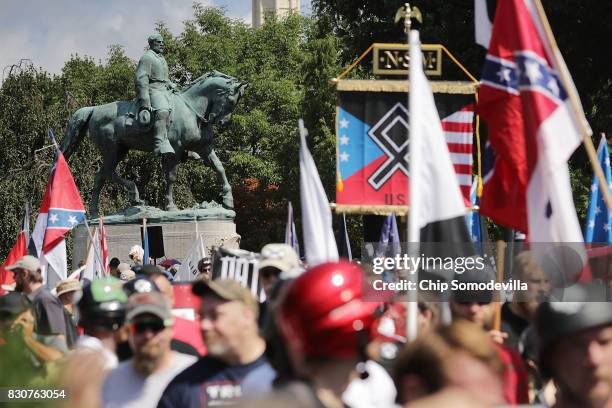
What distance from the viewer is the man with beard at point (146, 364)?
5.15 m

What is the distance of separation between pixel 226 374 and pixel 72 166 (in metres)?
36.6

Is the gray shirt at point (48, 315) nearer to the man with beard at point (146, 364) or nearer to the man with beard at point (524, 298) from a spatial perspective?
the man with beard at point (146, 364)

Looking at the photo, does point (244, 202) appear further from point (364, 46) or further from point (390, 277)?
point (390, 277)

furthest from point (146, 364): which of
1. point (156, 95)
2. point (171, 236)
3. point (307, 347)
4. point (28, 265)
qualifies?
point (171, 236)

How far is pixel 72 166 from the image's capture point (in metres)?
40.8

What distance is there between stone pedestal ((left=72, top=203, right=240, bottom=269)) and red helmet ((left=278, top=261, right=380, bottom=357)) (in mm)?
22435

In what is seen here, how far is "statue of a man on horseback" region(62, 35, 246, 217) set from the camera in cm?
2550

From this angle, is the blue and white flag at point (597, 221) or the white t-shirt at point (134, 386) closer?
the white t-shirt at point (134, 386)

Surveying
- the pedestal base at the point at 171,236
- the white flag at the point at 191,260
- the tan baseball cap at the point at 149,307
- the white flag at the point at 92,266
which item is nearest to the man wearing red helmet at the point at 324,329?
the tan baseball cap at the point at 149,307

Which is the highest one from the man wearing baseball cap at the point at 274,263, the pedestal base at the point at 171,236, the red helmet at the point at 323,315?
the red helmet at the point at 323,315

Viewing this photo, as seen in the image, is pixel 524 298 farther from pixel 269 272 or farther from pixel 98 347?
pixel 98 347

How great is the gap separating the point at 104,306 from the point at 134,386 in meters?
0.78

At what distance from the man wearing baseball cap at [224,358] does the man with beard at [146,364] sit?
351mm

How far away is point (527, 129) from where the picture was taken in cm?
657
